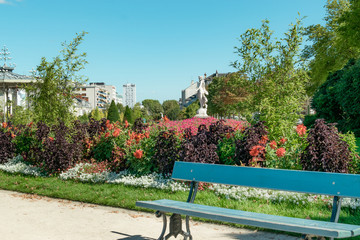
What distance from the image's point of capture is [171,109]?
10275cm

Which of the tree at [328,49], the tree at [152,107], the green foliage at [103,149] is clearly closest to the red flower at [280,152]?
the green foliage at [103,149]

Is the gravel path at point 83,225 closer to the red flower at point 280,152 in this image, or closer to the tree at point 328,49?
the red flower at point 280,152

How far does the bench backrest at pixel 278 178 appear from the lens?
11.5ft

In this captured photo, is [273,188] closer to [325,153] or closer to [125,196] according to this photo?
[325,153]

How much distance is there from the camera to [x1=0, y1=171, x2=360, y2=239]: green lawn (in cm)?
510

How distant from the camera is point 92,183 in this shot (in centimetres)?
761

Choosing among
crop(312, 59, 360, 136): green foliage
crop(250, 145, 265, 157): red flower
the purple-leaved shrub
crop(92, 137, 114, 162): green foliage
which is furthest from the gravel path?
crop(312, 59, 360, 136): green foliage

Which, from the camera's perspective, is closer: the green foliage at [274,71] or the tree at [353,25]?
the green foliage at [274,71]

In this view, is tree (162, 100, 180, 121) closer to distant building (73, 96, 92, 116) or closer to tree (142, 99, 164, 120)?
tree (142, 99, 164, 120)

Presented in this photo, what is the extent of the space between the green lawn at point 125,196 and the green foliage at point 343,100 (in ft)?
29.8

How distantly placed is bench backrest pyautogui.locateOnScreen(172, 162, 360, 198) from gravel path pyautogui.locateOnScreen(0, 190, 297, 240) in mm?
775

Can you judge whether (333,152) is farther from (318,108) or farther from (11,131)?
(318,108)

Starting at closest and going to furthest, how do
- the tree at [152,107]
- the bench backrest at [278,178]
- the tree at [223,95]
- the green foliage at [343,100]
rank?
the bench backrest at [278,178] → the green foliage at [343,100] → the tree at [223,95] → the tree at [152,107]

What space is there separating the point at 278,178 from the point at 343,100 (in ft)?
36.9
